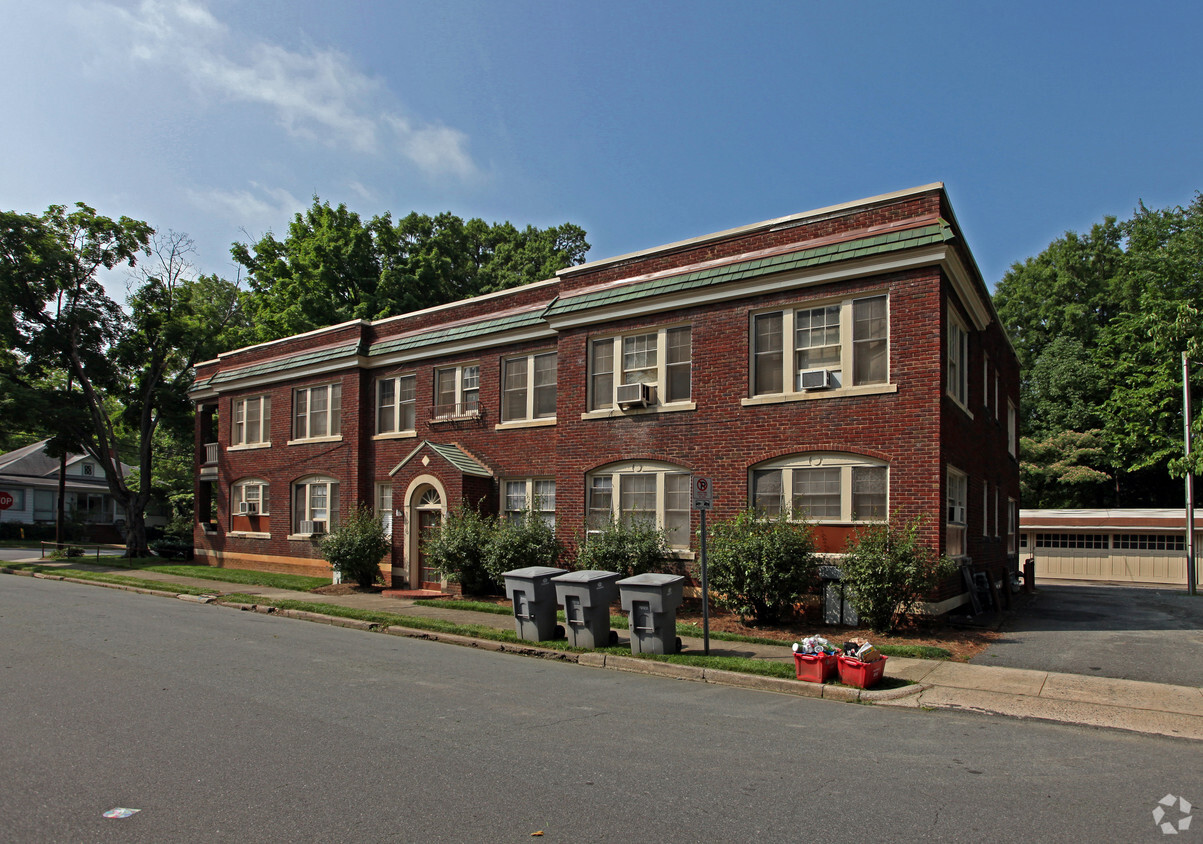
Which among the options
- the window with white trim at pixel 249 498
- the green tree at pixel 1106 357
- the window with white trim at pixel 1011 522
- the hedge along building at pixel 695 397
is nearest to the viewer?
the hedge along building at pixel 695 397

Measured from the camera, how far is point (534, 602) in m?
12.3

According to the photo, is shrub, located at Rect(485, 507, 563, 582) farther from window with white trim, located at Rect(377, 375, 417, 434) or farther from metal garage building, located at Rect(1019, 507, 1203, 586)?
metal garage building, located at Rect(1019, 507, 1203, 586)

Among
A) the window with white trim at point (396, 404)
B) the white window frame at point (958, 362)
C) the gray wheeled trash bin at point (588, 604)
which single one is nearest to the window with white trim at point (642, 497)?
the gray wheeled trash bin at point (588, 604)

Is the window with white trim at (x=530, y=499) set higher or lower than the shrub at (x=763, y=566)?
higher

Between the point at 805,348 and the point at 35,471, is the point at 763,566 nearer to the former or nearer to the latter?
the point at 805,348

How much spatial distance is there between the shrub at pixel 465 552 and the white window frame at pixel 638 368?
150 inches

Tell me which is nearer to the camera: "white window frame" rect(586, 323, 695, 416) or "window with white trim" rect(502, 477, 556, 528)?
"white window frame" rect(586, 323, 695, 416)

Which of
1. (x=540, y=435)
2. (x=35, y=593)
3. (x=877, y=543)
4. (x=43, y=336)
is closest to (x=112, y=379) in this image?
(x=43, y=336)

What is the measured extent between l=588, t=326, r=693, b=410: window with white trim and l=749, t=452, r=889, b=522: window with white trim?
2.54m

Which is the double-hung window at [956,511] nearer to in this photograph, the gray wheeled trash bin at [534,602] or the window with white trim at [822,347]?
the window with white trim at [822,347]

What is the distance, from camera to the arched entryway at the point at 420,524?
66.4 ft

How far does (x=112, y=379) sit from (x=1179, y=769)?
3533cm

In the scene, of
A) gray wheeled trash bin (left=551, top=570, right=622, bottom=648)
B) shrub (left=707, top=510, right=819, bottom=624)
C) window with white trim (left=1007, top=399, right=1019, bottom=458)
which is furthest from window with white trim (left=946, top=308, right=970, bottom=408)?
window with white trim (left=1007, top=399, right=1019, bottom=458)

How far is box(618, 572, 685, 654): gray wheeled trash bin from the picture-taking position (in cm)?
1109
